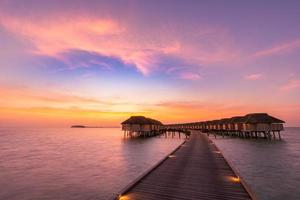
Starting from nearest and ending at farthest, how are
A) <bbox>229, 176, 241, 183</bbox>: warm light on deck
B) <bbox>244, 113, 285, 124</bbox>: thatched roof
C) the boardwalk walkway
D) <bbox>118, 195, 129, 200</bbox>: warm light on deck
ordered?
<bbox>118, 195, 129, 200</bbox>: warm light on deck, the boardwalk walkway, <bbox>229, 176, 241, 183</bbox>: warm light on deck, <bbox>244, 113, 285, 124</bbox>: thatched roof

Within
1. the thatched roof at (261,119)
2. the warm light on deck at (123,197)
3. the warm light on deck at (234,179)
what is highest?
the thatched roof at (261,119)

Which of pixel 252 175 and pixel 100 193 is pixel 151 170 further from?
pixel 252 175

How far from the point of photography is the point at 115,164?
83.5ft

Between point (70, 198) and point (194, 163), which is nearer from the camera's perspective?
point (70, 198)

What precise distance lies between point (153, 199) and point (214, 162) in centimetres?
889

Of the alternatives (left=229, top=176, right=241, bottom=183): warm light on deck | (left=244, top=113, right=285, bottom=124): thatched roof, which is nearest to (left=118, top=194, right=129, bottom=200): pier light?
(left=229, top=176, right=241, bottom=183): warm light on deck

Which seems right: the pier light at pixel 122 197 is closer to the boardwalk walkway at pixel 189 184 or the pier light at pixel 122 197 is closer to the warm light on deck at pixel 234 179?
the boardwalk walkway at pixel 189 184

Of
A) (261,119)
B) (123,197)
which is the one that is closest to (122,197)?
(123,197)

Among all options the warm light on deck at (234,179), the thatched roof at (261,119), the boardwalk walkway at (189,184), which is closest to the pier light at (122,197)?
the boardwalk walkway at (189,184)

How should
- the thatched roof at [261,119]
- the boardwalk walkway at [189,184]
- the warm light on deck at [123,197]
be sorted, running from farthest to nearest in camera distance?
the thatched roof at [261,119] < the boardwalk walkway at [189,184] < the warm light on deck at [123,197]

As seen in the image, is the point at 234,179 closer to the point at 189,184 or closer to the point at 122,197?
the point at 189,184

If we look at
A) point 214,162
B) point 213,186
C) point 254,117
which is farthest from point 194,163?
point 254,117

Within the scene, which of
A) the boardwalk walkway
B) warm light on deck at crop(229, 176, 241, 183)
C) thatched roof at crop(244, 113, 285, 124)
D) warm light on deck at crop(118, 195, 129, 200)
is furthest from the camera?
thatched roof at crop(244, 113, 285, 124)

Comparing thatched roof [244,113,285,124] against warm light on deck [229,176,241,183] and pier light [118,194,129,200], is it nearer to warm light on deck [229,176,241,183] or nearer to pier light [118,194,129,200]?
warm light on deck [229,176,241,183]
